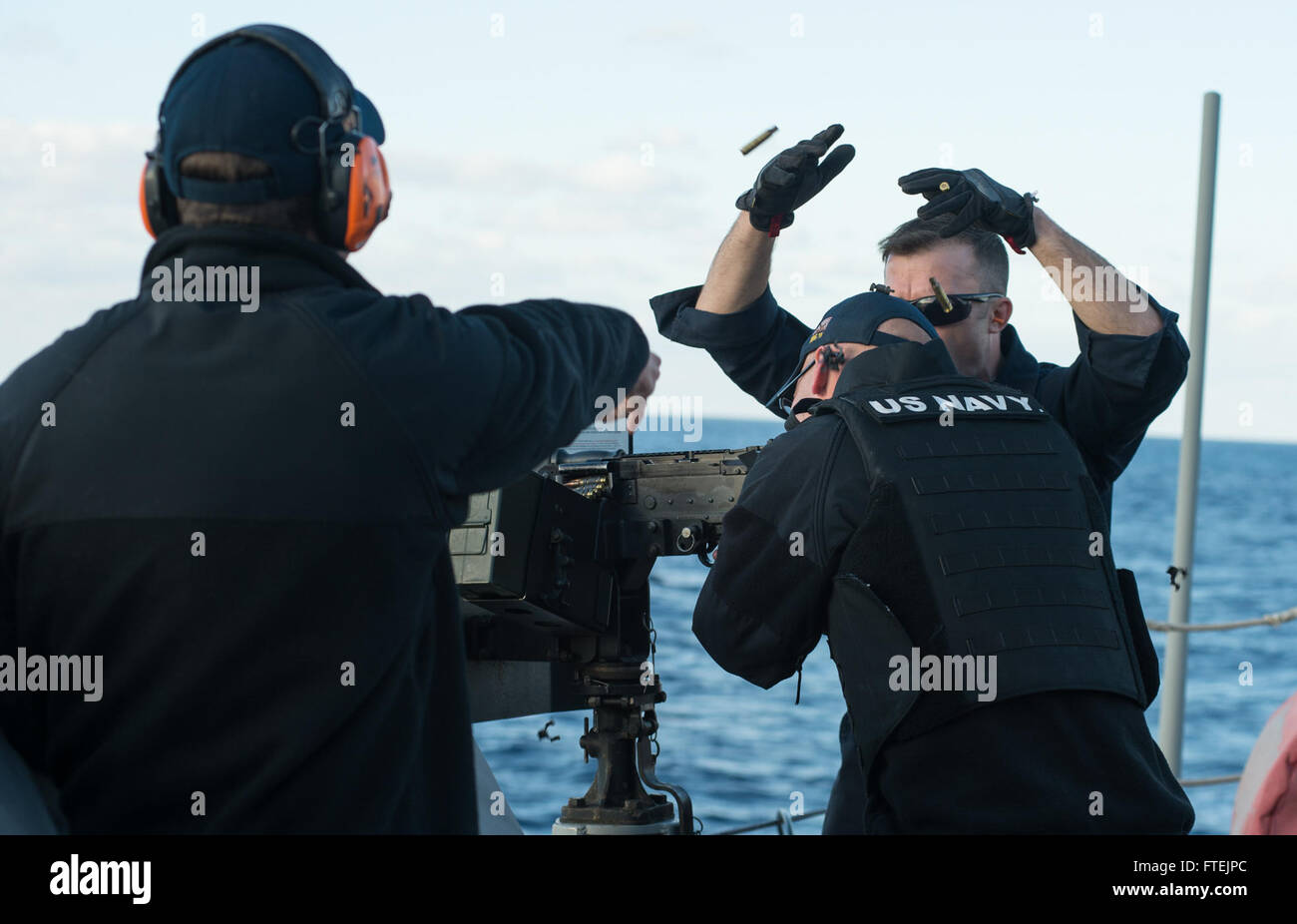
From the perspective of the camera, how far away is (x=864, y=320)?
3385mm

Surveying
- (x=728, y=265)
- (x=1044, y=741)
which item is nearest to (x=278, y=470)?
(x=1044, y=741)

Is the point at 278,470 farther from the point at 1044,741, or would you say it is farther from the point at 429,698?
the point at 1044,741

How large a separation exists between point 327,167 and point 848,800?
6.29 feet

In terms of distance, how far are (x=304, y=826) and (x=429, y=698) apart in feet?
0.93

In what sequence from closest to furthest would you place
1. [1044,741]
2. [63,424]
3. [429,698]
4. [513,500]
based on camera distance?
[63,424], [429,698], [1044,741], [513,500]

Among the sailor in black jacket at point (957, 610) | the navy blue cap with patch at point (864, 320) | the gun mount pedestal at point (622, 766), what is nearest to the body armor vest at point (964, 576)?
the sailor in black jacket at point (957, 610)

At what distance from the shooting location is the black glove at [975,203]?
3.87 m

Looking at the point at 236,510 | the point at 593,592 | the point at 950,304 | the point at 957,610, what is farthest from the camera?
the point at 593,592

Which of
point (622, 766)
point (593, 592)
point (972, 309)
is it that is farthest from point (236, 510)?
point (622, 766)

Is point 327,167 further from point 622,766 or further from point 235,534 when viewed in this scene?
point 622,766

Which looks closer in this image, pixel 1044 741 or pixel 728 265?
pixel 1044 741

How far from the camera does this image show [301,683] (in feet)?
6.87
